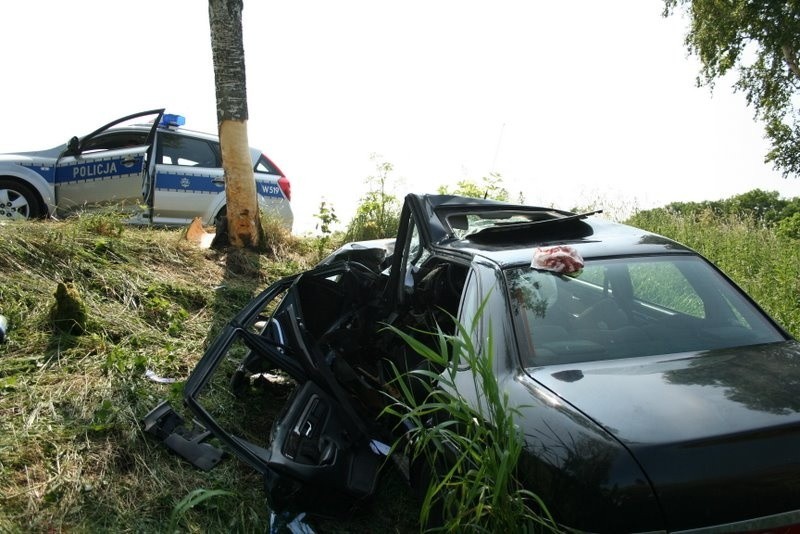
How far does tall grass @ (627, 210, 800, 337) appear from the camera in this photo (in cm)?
569

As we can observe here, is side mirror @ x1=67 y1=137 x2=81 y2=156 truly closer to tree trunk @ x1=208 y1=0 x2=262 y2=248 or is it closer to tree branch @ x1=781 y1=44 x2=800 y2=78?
tree trunk @ x1=208 y1=0 x2=262 y2=248

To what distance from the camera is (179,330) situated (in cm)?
555

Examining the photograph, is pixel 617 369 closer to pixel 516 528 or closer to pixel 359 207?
pixel 516 528

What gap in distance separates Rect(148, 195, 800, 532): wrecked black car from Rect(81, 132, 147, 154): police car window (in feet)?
17.5

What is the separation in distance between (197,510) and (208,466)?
252 millimetres

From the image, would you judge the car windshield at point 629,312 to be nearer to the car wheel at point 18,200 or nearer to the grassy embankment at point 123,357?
the grassy embankment at point 123,357

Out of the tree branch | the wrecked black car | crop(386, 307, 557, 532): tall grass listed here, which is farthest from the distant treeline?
crop(386, 307, 557, 532): tall grass

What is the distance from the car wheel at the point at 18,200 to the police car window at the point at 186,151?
1.56 m

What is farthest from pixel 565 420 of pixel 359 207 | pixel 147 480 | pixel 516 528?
pixel 359 207

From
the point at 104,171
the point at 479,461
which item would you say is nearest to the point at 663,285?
the point at 479,461

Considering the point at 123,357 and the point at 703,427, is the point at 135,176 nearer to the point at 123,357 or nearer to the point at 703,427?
the point at 123,357

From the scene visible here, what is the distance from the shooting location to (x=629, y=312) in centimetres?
302

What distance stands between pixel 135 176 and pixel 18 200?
4.45 ft

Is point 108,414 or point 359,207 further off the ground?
point 359,207
